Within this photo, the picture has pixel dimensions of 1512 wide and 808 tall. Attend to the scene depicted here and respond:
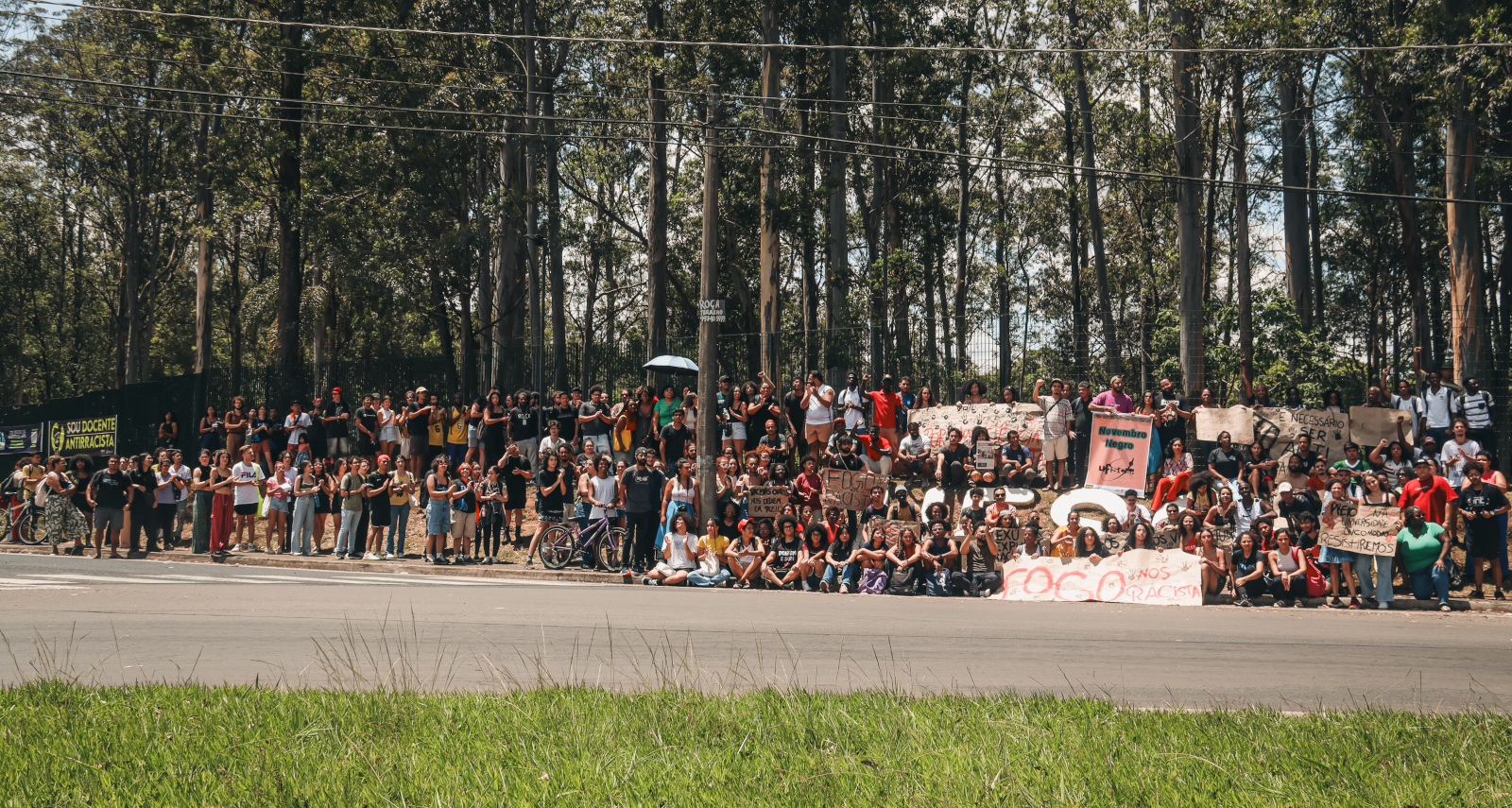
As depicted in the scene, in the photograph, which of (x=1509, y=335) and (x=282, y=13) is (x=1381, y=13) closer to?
A: (x=1509, y=335)

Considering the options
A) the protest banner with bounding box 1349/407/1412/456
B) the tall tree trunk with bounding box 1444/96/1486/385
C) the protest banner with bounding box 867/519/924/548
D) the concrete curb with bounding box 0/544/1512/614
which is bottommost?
the concrete curb with bounding box 0/544/1512/614

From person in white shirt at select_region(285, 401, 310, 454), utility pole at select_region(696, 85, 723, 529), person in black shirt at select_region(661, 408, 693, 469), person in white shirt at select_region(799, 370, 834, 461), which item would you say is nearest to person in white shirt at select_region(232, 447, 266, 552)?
person in white shirt at select_region(285, 401, 310, 454)

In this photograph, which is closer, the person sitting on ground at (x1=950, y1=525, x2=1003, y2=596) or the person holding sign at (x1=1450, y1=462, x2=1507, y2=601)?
the person holding sign at (x1=1450, y1=462, x2=1507, y2=601)

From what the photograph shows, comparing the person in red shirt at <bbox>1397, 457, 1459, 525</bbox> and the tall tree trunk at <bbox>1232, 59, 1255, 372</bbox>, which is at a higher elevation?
the tall tree trunk at <bbox>1232, 59, 1255, 372</bbox>

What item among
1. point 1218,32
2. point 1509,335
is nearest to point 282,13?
point 1218,32

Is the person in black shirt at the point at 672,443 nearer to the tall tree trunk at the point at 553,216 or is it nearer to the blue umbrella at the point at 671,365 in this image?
the blue umbrella at the point at 671,365

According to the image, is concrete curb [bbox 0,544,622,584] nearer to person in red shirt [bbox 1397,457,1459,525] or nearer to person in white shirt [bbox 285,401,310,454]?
person in white shirt [bbox 285,401,310,454]

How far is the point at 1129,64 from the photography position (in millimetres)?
36344

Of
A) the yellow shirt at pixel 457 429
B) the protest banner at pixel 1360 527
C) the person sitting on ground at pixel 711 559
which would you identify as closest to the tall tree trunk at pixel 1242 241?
the protest banner at pixel 1360 527

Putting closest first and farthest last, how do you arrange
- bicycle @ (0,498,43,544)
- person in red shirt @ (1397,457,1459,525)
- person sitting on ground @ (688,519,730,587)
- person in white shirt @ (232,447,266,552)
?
person in red shirt @ (1397,457,1459,525) → person sitting on ground @ (688,519,730,587) → person in white shirt @ (232,447,266,552) → bicycle @ (0,498,43,544)

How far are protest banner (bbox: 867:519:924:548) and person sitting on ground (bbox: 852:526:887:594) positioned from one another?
2.6 inches

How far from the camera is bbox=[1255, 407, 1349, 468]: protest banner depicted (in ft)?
60.5

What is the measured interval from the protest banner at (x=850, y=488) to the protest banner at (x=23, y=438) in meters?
22.3

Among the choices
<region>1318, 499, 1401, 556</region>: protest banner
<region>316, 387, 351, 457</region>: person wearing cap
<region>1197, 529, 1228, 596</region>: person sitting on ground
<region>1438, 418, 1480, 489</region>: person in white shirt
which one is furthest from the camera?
<region>316, 387, 351, 457</region>: person wearing cap
